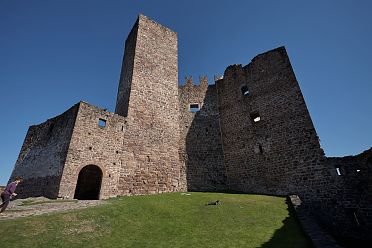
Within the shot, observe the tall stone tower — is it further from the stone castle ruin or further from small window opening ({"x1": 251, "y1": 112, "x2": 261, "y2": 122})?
small window opening ({"x1": 251, "y1": 112, "x2": 261, "y2": 122})

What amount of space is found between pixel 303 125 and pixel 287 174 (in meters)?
3.20

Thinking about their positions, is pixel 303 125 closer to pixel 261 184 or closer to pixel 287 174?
pixel 287 174

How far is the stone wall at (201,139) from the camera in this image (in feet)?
57.5

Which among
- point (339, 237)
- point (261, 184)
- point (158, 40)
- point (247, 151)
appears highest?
point (158, 40)

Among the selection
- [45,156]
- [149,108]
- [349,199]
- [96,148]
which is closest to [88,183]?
[45,156]

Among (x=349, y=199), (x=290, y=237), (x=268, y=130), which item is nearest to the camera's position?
(x=290, y=237)

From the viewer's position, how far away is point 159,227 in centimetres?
821

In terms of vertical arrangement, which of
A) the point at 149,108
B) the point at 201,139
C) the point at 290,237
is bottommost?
the point at 290,237

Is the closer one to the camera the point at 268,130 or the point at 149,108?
the point at 268,130

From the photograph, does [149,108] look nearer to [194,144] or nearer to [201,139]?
[194,144]

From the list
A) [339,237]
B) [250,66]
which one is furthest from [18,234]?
[250,66]

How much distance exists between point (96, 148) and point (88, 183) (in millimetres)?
3737

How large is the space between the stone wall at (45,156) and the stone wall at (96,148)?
0.39 m

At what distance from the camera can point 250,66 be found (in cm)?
1888
